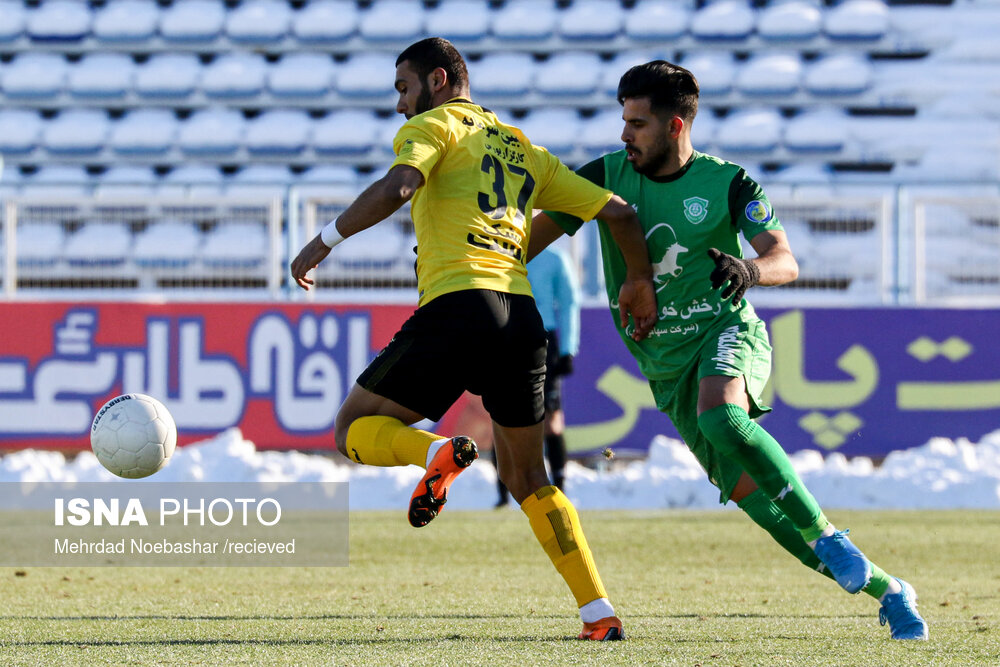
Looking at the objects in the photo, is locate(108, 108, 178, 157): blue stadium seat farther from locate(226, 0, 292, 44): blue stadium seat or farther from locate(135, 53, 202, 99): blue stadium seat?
locate(226, 0, 292, 44): blue stadium seat

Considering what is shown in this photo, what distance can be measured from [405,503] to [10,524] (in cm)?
282

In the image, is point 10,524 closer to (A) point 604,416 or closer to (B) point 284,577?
(B) point 284,577

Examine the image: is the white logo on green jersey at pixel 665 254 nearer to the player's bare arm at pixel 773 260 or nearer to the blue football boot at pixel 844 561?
the player's bare arm at pixel 773 260

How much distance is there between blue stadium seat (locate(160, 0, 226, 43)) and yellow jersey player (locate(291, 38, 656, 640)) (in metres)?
14.6

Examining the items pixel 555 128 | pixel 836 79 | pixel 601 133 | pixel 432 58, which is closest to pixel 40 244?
pixel 555 128

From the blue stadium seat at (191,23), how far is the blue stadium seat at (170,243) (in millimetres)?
6923

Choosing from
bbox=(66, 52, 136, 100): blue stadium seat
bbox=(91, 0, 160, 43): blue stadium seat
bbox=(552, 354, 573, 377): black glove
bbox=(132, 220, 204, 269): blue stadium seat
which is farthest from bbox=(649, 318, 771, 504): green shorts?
bbox=(91, 0, 160, 43): blue stadium seat

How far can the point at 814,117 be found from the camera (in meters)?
16.8

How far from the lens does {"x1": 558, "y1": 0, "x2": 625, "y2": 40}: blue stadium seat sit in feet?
58.3

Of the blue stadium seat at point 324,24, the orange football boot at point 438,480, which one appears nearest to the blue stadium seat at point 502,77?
the blue stadium seat at point 324,24

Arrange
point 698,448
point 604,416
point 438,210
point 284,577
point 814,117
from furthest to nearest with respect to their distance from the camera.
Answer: point 814,117, point 604,416, point 284,577, point 698,448, point 438,210

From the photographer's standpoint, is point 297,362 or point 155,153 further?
point 155,153

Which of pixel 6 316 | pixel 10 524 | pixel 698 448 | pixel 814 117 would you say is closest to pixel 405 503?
pixel 10 524

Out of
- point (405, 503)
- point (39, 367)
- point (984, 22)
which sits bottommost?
point (405, 503)
